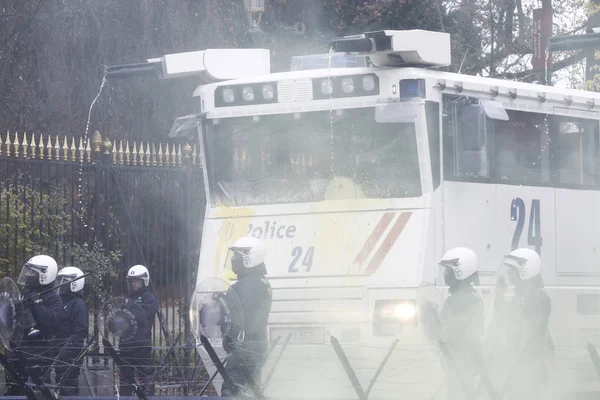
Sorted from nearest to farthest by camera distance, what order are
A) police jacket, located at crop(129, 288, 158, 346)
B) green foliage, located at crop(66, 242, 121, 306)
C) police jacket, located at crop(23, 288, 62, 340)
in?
1. police jacket, located at crop(23, 288, 62, 340)
2. police jacket, located at crop(129, 288, 158, 346)
3. green foliage, located at crop(66, 242, 121, 306)

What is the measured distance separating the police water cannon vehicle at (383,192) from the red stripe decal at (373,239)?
12 millimetres

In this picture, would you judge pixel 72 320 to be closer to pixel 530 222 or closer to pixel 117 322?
pixel 117 322

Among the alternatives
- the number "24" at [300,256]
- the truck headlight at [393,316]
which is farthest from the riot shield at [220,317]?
the truck headlight at [393,316]

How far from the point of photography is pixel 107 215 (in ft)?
46.4

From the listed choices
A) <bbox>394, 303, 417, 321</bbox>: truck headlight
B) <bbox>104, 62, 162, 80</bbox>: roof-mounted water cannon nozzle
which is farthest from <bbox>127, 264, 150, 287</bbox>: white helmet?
<bbox>394, 303, 417, 321</bbox>: truck headlight

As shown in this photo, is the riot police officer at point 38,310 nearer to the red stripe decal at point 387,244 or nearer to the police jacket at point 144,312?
the police jacket at point 144,312

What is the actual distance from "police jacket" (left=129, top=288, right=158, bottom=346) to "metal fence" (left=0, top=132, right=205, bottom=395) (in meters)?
0.83

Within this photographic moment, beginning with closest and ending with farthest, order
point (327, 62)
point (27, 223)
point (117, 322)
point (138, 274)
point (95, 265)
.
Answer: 1. point (117, 322)
2. point (327, 62)
3. point (138, 274)
4. point (27, 223)
5. point (95, 265)

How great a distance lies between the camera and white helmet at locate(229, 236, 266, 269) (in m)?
9.87

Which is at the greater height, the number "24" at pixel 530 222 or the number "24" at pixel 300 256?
the number "24" at pixel 530 222

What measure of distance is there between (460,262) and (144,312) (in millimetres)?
3699

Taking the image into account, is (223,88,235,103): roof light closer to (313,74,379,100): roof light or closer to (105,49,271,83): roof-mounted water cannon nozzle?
(105,49,271,83): roof-mounted water cannon nozzle

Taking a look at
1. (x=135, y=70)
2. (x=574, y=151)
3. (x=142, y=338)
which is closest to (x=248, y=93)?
(x=135, y=70)

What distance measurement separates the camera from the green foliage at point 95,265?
13852 mm
